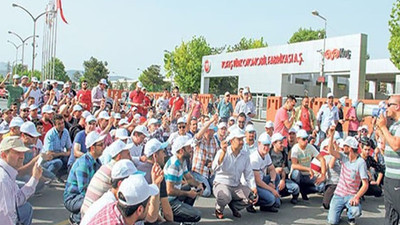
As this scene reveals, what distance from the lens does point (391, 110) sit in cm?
456

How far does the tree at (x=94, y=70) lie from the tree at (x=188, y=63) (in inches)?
807

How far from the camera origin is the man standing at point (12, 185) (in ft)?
11.5

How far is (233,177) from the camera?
20.7 ft

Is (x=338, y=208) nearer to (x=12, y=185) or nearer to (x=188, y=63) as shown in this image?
(x=12, y=185)

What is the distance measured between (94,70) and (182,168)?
235 feet

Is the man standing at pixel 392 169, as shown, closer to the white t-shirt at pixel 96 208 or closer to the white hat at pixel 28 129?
the white t-shirt at pixel 96 208

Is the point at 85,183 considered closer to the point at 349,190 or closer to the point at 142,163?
the point at 142,163

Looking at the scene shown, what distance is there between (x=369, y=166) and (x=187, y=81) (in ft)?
157

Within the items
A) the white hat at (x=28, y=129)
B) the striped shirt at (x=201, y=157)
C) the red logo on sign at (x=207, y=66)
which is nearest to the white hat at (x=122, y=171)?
the white hat at (x=28, y=129)

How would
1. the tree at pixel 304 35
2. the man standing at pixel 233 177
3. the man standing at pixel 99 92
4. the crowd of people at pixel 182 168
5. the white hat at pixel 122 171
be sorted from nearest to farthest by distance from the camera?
the white hat at pixel 122 171 → the crowd of people at pixel 182 168 → the man standing at pixel 233 177 → the man standing at pixel 99 92 → the tree at pixel 304 35

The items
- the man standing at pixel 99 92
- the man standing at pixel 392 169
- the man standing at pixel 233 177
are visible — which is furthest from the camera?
the man standing at pixel 99 92

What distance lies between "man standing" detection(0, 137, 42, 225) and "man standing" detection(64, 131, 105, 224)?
1.71 ft

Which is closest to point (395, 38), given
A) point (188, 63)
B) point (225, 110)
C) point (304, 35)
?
point (225, 110)

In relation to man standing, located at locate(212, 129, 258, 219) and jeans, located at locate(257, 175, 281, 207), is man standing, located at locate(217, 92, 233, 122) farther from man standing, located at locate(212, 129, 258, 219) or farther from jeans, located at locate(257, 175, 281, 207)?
man standing, located at locate(212, 129, 258, 219)
